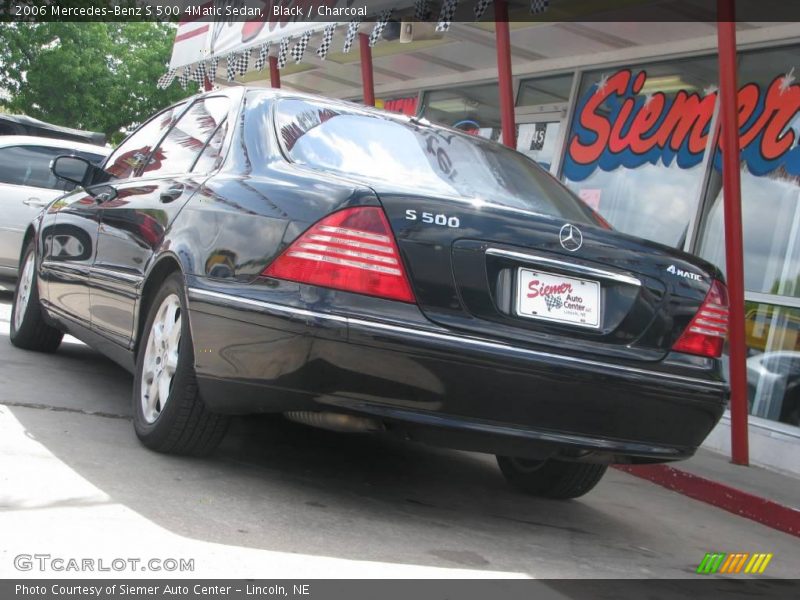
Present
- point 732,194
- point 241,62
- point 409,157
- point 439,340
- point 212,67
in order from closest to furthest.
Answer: point 439,340 < point 409,157 < point 732,194 < point 241,62 < point 212,67

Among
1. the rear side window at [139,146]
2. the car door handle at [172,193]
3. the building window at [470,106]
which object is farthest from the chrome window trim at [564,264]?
the building window at [470,106]

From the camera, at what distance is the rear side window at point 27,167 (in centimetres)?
999

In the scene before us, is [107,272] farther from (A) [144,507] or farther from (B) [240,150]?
(A) [144,507]

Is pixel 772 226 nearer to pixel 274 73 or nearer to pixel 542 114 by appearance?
pixel 542 114

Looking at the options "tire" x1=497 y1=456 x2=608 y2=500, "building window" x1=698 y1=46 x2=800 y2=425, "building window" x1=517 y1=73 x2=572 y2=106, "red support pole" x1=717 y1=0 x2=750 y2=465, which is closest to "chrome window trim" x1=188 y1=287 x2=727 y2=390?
"tire" x1=497 y1=456 x2=608 y2=500

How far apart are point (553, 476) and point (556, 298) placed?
134 centimetres

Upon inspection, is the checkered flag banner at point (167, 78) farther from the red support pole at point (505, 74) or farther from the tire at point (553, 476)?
the tire at point (553, 476)

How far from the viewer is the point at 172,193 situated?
4703 mm

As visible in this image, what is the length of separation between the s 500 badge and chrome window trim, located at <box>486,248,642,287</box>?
0.48ft

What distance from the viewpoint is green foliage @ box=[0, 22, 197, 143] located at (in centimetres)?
3306

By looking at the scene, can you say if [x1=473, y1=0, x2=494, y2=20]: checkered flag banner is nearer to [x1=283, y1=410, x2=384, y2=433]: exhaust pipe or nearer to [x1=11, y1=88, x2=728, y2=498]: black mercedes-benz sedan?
[x1=11, y1=88, x2=728, y2=498]: black mercedes-benz sedan

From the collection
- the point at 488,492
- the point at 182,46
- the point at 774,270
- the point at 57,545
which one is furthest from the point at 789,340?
the point at 182,46

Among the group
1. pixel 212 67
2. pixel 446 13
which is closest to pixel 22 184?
pixel 446 13

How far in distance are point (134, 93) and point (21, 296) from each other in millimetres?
31355
